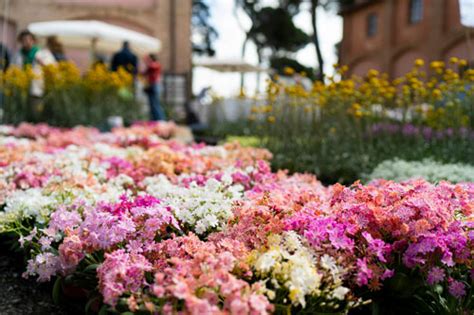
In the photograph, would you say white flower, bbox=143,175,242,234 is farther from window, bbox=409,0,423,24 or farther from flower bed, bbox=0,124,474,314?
window, bbox=409,0,423,24

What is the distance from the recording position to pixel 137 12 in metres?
19.8

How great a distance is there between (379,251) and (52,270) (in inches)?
54.1

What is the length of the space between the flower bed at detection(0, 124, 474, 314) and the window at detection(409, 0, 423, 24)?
21.7 m

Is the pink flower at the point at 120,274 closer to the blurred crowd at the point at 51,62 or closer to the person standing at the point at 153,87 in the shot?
the blurred crowd at the point at 51,62

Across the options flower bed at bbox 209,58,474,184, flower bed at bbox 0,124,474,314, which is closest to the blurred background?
flower bed at bbox 209,58,474,184

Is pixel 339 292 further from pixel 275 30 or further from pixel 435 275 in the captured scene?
pixel 275 30

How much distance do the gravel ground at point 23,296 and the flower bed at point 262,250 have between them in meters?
0.18

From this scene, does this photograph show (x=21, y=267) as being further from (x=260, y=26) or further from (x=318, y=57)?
(x=260, y=26)

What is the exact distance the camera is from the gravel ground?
105 inches

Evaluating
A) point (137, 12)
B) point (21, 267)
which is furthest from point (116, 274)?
point (137, 12)

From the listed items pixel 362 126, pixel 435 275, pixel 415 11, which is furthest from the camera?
pixel 415 11

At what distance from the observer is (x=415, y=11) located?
A: 23.5 m

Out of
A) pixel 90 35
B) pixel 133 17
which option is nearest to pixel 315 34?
pixel 133 17

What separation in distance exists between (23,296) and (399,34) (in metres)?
23.6
